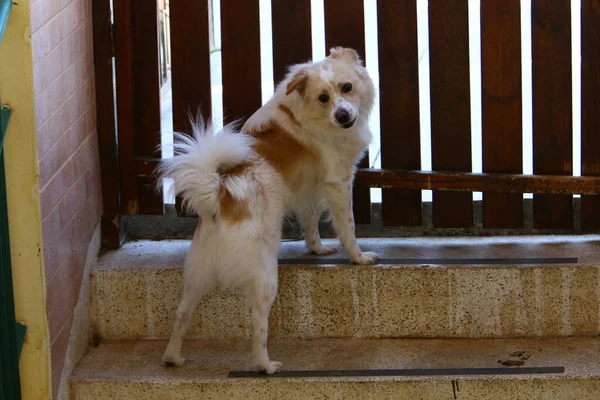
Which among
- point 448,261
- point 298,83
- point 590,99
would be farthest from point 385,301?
point 590,99

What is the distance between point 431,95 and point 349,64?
577 millimetres

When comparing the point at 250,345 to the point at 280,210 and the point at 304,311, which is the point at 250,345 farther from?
the point at 280,210

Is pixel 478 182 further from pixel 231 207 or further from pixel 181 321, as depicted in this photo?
pixel 181 321

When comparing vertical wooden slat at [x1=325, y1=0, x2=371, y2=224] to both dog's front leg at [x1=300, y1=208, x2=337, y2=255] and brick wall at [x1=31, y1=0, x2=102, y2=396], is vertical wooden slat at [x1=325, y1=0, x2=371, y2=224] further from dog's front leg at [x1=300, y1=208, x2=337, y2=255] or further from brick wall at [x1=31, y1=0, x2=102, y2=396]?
brick wall at [x1=31, y1=0, x2=102, y2=396]

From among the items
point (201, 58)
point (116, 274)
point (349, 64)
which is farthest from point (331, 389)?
point (201, 58)

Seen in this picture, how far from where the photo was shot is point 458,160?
434cm

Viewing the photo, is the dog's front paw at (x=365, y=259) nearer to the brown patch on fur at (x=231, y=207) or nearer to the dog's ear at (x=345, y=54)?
the brown patch on fur at (x=231, y=207)

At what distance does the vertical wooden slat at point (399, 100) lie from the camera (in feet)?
13.9

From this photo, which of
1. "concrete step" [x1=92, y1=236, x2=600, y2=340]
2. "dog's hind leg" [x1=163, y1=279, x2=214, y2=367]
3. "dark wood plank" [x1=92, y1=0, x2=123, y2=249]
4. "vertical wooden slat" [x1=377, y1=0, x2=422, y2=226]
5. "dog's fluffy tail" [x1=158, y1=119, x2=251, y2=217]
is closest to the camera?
"dog's fluffy tail" [x1=158, y1=119, x2=251, y2=217]

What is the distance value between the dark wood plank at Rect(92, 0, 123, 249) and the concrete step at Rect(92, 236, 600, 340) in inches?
13.3

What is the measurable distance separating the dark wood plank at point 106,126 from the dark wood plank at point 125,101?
4cm

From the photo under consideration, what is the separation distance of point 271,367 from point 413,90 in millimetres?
1581

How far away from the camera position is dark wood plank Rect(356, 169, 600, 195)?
13.9 feet

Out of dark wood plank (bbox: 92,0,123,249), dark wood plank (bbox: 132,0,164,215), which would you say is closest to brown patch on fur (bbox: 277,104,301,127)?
dark wood plank (bbox: 132,0,164,215)
